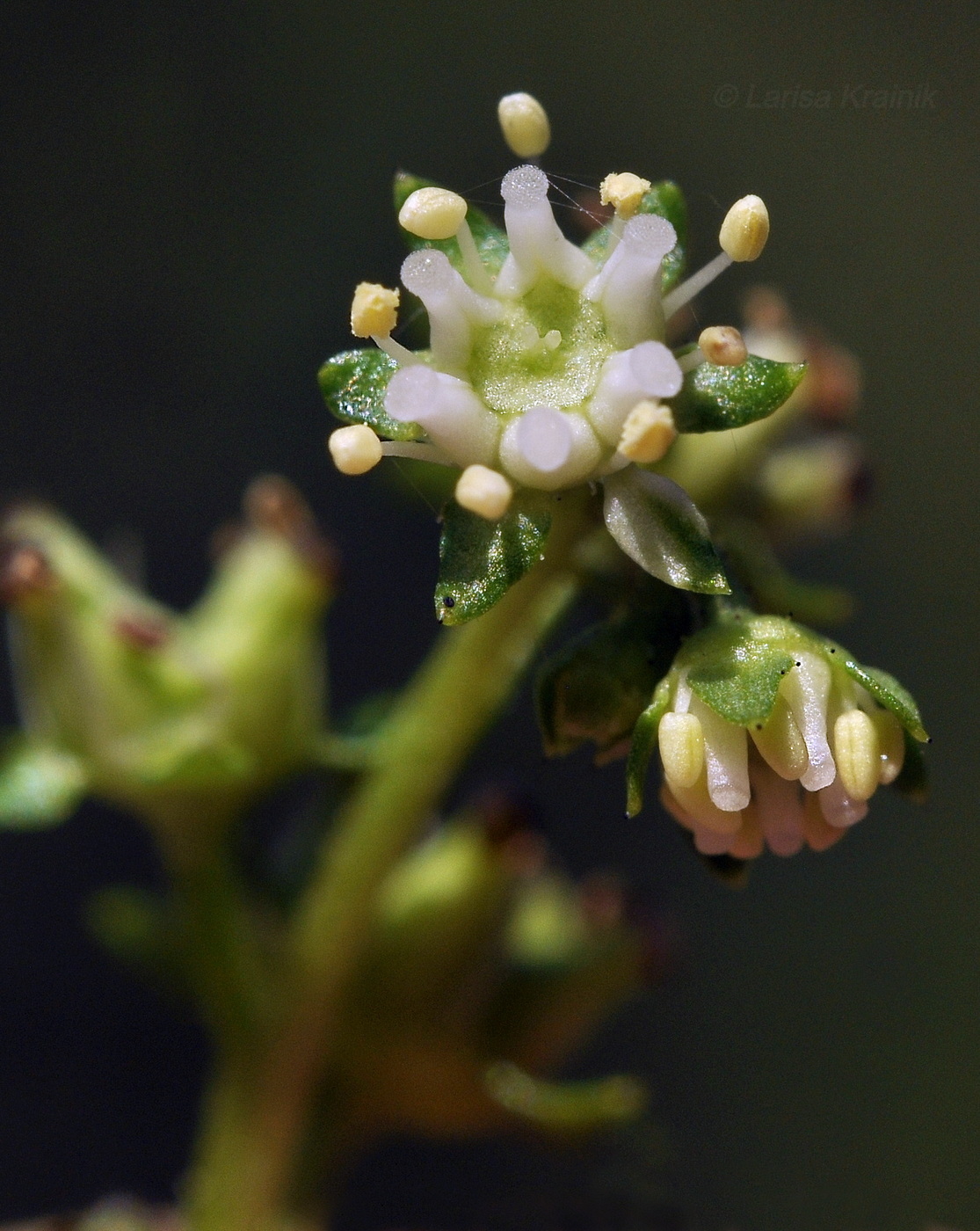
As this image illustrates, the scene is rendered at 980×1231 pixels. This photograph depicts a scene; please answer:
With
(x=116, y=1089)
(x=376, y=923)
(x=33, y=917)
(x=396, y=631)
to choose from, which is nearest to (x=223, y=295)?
(x=396, y=631)

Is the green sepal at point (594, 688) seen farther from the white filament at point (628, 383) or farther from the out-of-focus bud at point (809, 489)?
the out-of-focus bud at point (809, 489)

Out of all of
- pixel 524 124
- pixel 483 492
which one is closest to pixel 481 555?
pixel 483 492

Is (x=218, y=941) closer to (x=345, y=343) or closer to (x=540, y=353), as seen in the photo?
(x=540, y=353)

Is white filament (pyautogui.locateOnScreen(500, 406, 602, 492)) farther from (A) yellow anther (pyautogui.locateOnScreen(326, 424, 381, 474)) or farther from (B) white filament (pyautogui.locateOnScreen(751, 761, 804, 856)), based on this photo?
(B) white filament (pyautogui.locateOnScreen(751, 761, 804, 856))

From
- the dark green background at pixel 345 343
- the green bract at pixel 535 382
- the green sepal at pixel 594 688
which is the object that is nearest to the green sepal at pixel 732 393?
the green bract at pixel 535 382

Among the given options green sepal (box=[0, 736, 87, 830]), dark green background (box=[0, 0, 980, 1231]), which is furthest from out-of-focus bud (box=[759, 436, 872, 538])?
dark green background (box=[0, 0, 980, 1231])

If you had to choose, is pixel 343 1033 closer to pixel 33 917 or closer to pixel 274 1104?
pixel 274 1104

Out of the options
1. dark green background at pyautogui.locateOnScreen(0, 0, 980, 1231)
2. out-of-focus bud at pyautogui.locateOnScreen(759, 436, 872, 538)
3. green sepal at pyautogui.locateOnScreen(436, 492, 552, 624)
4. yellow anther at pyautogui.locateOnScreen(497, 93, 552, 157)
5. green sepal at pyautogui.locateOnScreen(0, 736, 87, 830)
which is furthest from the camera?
dark green background at pyautogui.locateOnScreen(0, 0, 980, 1231)
